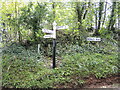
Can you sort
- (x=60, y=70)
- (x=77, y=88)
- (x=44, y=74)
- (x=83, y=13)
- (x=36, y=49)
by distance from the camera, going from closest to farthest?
(x=77, y=88), (x=44, y=74), (x=60, y=70), (x=36, y=49), (x=83, y=13)

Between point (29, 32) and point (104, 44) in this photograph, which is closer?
point (29, 32)

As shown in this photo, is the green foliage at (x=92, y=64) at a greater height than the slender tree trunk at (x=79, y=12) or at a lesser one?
lesser

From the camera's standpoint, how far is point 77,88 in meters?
1.52

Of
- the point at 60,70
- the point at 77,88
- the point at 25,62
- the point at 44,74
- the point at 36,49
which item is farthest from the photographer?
the point at 36,49

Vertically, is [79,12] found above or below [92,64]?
above

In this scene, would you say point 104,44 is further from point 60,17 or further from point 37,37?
point 37,37

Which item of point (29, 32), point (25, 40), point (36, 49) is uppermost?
point (29, 32)

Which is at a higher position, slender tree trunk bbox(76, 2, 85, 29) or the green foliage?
slender tree trunk bbox(76, 2, 85, 29)

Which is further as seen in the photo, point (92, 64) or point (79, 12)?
point (79, 12)

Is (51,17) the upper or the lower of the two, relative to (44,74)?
upper

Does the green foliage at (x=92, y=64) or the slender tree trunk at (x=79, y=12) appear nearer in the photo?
the green foliage at (x=92, y=64)

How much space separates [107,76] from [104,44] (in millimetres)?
1392

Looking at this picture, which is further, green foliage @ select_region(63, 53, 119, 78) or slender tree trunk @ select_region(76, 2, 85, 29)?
slender tree trunk @ select_region(76, 2, 85, 29)

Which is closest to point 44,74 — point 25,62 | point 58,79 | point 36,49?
point 58,79
